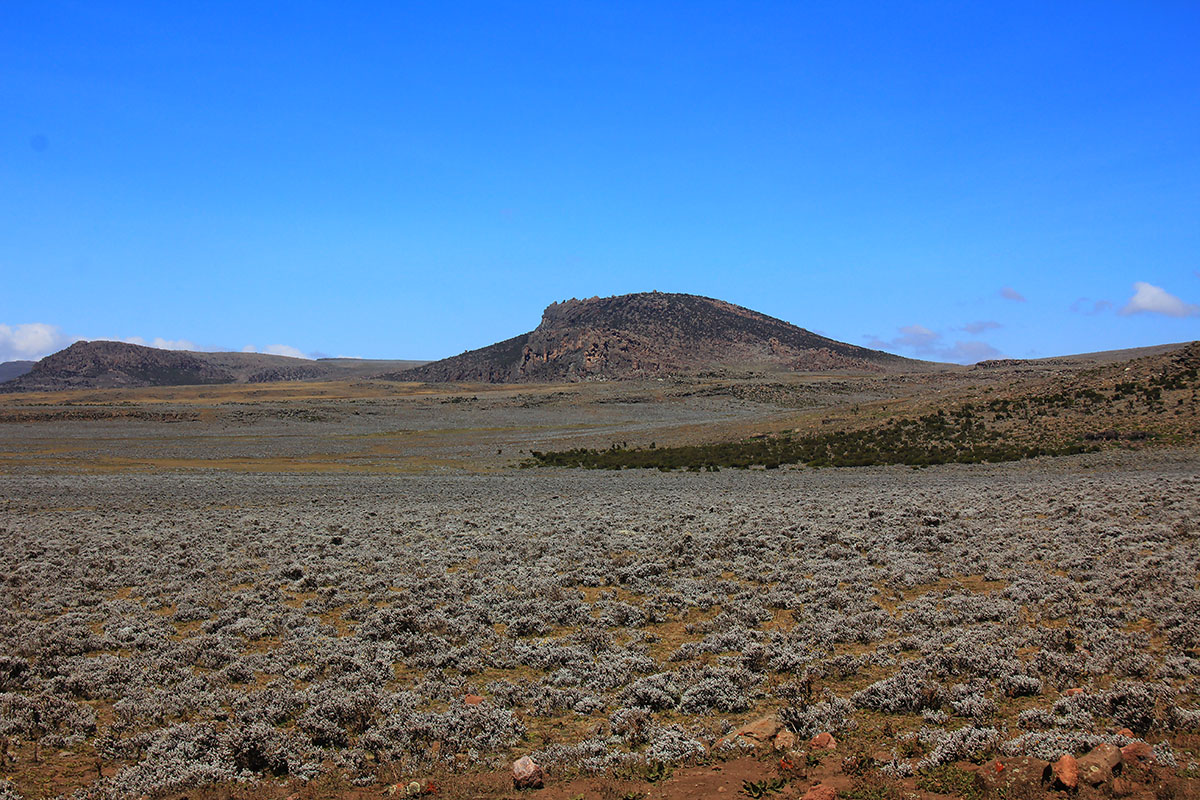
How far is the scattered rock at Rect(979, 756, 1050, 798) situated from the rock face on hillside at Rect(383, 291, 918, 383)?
12679cm

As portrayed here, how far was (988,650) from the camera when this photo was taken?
8930 mm

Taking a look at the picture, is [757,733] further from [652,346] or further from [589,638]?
[652,346]

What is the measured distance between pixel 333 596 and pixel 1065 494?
67.9 ft

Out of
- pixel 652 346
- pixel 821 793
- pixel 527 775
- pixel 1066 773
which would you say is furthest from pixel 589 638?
pixel 652 346

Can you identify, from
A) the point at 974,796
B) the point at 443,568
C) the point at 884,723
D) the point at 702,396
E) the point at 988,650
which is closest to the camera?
the point at 974,796

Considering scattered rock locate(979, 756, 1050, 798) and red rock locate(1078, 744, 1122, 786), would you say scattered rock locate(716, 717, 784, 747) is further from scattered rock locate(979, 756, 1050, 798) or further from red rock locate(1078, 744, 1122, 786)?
red rock locate(1078, 744, 1122, 786)

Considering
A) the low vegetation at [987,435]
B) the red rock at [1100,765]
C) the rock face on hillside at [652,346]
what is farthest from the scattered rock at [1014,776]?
the rock face on hillside at [652,346]

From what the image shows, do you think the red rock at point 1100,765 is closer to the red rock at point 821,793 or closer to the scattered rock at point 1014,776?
the scattered rock at point 1014,776

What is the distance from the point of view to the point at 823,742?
6.87 m

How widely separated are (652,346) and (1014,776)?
502 feet

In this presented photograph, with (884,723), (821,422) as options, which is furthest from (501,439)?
(884,723)

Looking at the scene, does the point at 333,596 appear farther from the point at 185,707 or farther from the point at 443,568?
the point at 185,707

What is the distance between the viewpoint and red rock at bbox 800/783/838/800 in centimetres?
558

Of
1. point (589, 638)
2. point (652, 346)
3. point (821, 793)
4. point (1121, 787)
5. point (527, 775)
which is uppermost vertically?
point (652, 346)
